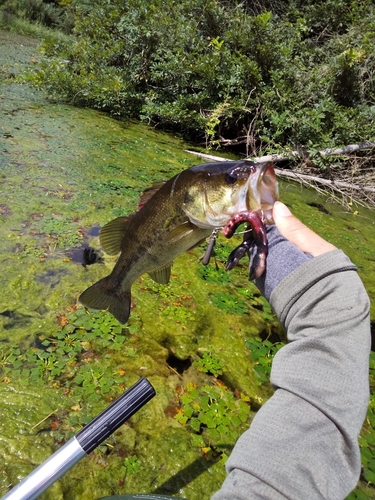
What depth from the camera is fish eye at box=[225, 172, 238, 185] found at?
160cm

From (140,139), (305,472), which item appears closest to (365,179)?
(140,139)

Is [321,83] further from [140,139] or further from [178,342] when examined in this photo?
[178,342]

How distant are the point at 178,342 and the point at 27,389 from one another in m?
1.11

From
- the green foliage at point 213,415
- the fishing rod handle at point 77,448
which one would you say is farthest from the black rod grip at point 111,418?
the green foliage at point 213,415

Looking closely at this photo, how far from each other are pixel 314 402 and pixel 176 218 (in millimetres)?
927

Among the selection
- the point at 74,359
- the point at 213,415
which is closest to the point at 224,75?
the point at 74,359

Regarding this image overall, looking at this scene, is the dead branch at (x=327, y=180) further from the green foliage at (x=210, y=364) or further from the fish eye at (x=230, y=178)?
the fish eye at (x=230, y=178)

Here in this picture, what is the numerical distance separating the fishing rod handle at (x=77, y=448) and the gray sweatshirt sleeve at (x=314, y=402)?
1.59 ft

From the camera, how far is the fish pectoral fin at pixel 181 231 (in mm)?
1729

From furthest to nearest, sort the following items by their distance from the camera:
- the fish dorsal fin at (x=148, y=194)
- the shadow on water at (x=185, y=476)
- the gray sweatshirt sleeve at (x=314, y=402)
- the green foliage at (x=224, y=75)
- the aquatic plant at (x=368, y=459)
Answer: the green foliage at (x=224, y=75), the aquatic plant at (x=368, y=459), the shadow on water at (x=185, y=476), the fish dorsal fin at (x=148, y=194), the gray sweatshirt sleeve at (x=314, y=402)

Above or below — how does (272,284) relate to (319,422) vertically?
above

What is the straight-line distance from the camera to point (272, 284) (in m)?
1.36

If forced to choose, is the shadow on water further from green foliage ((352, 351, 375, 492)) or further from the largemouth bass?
the largemouth bass

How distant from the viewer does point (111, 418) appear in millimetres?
1432
